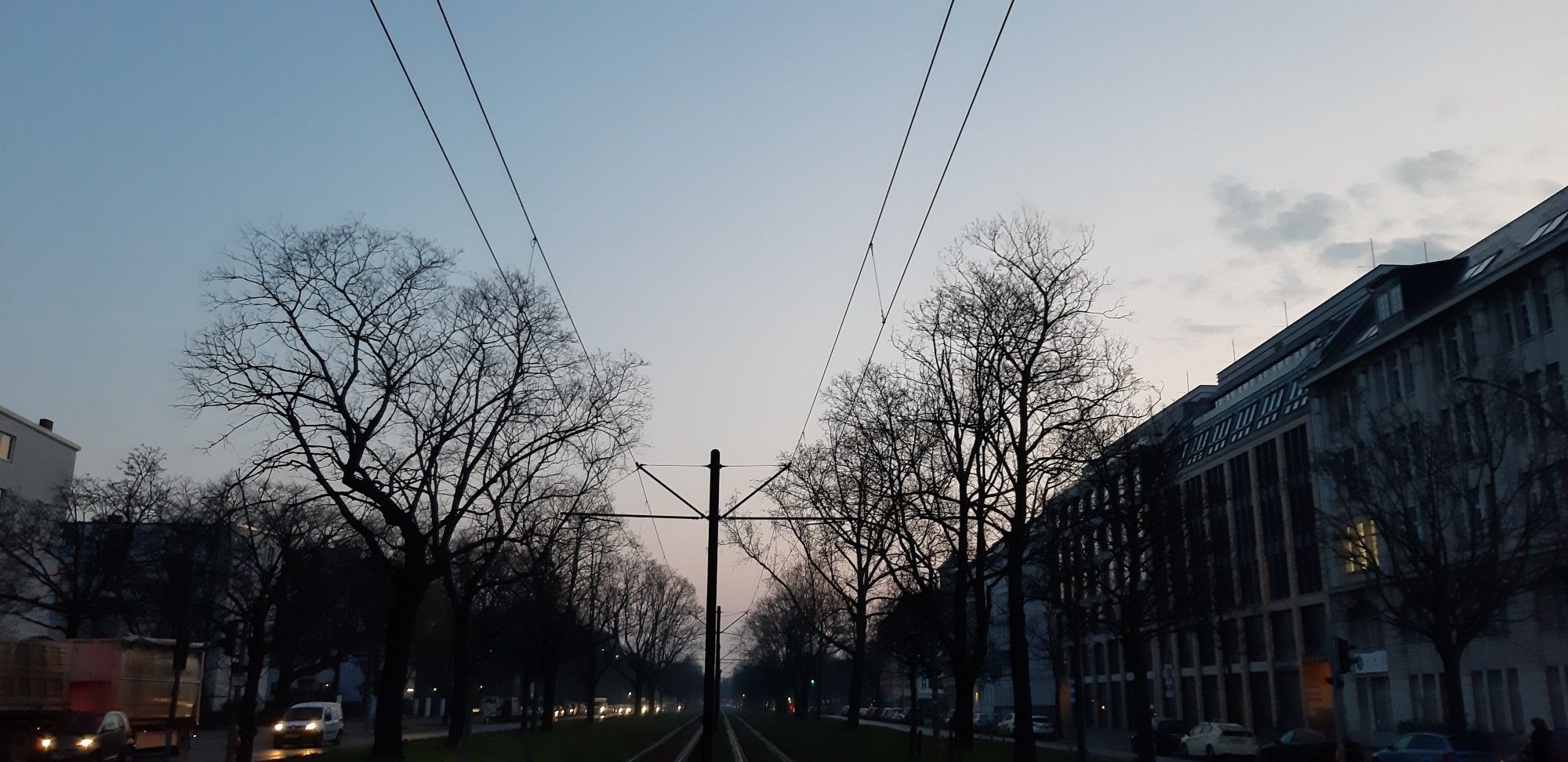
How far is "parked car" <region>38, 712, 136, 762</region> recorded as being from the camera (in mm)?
30188

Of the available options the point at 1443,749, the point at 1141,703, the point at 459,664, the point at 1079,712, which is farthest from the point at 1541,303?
the point at 459,664

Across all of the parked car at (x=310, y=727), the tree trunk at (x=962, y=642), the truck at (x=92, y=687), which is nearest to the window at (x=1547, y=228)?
the tree trunk at (x=962, y=642)

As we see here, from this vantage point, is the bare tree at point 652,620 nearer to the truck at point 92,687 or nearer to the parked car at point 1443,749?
the truck at point 92,687

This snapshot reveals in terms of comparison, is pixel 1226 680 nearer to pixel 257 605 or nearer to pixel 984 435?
pixel 984 435

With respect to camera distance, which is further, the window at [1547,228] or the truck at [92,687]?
the window at [1547,228]

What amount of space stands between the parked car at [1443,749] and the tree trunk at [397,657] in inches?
1046

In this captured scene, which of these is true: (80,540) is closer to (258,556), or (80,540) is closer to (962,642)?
(258,556)

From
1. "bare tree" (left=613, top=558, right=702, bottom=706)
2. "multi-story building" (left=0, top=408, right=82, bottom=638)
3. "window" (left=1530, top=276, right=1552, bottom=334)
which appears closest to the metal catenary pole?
"window" (left=1530, top=276, right=1552, bottom=334)

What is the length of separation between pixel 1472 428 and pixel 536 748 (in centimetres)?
3248

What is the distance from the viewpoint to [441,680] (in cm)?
10825

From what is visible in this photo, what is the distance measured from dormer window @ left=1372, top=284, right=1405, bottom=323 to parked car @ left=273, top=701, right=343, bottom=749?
50662mm

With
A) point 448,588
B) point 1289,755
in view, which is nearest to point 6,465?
point 448,588

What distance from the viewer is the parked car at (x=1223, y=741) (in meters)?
45.4

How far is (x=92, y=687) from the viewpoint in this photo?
115ft
